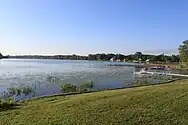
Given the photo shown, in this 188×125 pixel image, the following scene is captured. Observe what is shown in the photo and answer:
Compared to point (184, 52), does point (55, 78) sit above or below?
below

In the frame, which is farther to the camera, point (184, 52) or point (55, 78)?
point (184, 52)

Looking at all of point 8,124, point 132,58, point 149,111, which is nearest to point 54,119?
point 8,124

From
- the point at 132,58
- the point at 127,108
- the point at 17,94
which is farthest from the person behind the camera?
the point at 132,58

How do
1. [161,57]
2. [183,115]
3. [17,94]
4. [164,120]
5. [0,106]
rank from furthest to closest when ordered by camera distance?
1. [161,57]
2. [17,94]
3. [0,106]
4. [183,115]
5. [164,120]

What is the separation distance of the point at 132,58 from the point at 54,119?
178 metres

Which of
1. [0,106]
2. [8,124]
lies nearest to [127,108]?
[8,124]

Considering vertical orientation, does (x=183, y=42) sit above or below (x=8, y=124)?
above

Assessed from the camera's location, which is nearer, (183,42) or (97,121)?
(97,121)

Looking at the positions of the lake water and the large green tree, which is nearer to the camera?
the lake water

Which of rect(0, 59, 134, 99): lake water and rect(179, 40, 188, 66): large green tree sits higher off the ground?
rect(179, 40, 188, 66): large green tree

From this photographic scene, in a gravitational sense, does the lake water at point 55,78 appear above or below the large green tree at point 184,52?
below

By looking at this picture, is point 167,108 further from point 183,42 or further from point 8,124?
point 183,42

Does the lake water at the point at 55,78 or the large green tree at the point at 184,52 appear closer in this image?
the lake water at the point at 55,78

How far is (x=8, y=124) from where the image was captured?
25.2 feet
